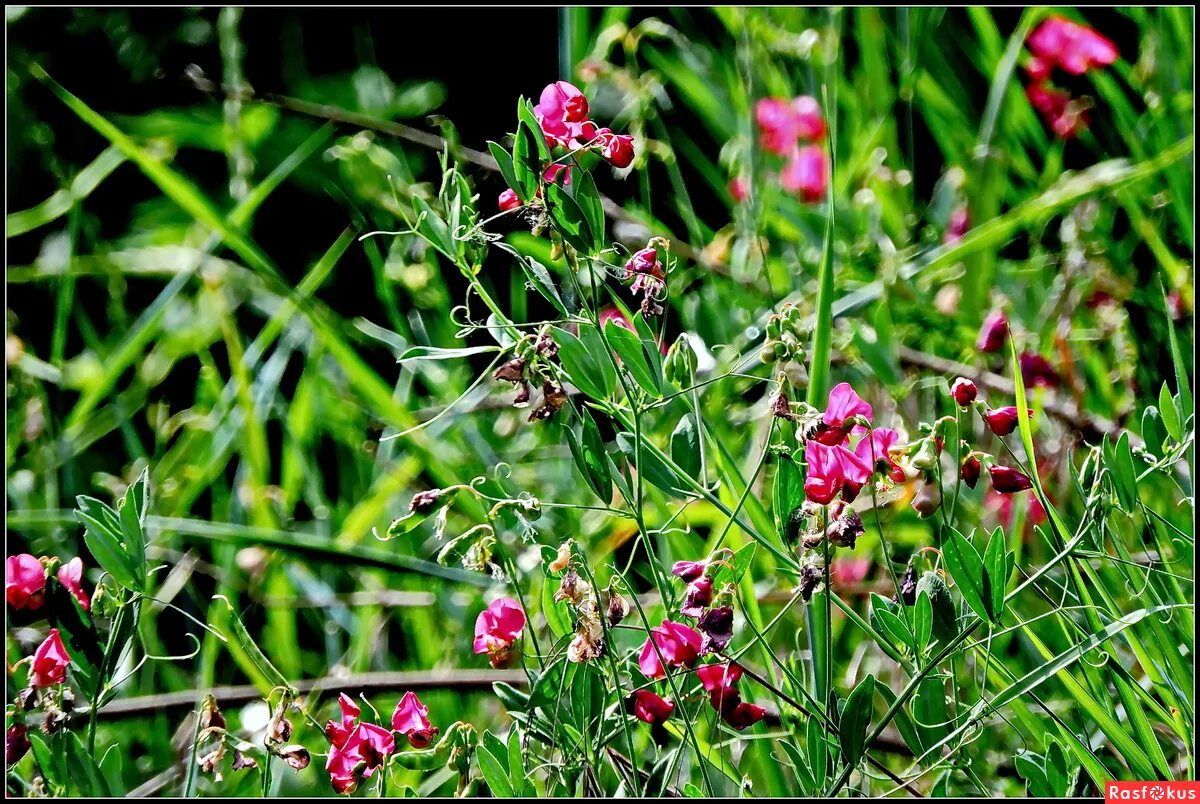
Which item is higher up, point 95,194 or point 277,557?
point 95,194

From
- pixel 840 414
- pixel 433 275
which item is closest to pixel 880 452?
pixel 840 414

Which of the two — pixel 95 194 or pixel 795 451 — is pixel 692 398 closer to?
pixel 795 451

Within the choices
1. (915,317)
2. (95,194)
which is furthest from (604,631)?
(95,194)

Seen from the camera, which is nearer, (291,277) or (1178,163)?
(1178,163)

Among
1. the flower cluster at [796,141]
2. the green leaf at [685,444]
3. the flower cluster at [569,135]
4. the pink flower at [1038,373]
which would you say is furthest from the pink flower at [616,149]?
the flower cluster at [796,141]

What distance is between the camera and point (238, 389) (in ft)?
3.53

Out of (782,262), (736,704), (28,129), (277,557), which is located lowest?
(277,557)

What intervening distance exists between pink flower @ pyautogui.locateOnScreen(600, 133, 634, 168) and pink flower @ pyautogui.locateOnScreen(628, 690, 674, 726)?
244 mm

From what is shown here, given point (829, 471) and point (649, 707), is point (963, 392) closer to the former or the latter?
point (829, 471)

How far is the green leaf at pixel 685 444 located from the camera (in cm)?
55

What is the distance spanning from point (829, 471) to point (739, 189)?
29.9 inches

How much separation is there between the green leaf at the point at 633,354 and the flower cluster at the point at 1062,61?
0.87 metres

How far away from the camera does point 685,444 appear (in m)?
0.56

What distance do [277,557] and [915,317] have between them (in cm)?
65
